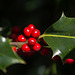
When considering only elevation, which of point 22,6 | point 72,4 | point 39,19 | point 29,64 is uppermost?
point 72,4

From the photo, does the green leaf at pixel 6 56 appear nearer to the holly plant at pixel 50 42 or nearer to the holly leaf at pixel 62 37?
the holly plant at pixel 50 42

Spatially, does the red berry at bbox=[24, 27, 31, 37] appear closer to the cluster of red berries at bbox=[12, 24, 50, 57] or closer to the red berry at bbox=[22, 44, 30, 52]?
the cluster of red berries at bbox=[12, 24, 50, 57]

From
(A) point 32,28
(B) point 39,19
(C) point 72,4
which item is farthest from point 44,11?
(A) point 32,28

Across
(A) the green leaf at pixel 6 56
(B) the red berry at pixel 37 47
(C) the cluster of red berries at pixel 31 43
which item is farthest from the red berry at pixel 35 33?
(A) the green leaf at pixel 6 56

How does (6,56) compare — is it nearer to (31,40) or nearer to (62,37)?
(31,40)

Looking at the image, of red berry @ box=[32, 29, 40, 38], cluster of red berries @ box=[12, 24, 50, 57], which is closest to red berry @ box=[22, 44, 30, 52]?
cluster of red berries @ box=[12, 24, 50, 57]

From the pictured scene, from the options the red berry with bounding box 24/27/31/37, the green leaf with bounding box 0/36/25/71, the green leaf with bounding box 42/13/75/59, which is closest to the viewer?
the green leaf with bounding box 0/36/25/71

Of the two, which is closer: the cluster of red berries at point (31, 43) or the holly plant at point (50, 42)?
the holly plant at point (50, 42)

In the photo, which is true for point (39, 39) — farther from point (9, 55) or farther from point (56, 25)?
point (9, 55)

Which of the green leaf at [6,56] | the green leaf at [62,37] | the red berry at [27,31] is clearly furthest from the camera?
the red berry at [27,31]
